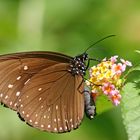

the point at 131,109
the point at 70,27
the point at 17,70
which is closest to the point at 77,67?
the point at 17,70

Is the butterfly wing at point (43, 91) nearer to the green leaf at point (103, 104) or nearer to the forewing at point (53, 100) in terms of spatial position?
the forewing at point (53, 100)

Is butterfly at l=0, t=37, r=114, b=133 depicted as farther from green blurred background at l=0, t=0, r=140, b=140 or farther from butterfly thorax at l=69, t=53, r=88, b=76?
green blurred background at l=0, t=0, r=140, b=140

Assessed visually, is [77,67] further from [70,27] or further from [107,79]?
[70,27]

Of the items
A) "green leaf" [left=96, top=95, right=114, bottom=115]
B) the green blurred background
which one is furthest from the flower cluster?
the green blurred background

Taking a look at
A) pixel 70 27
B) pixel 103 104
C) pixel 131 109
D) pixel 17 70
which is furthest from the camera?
pixel 70 27

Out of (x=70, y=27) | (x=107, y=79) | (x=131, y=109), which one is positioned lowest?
(x=131, y=109)

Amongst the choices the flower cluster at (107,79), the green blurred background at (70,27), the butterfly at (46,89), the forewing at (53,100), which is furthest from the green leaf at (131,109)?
the green blurred background at (70,27)

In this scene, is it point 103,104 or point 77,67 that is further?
point 77,67

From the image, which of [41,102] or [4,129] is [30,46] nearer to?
[4,129]
